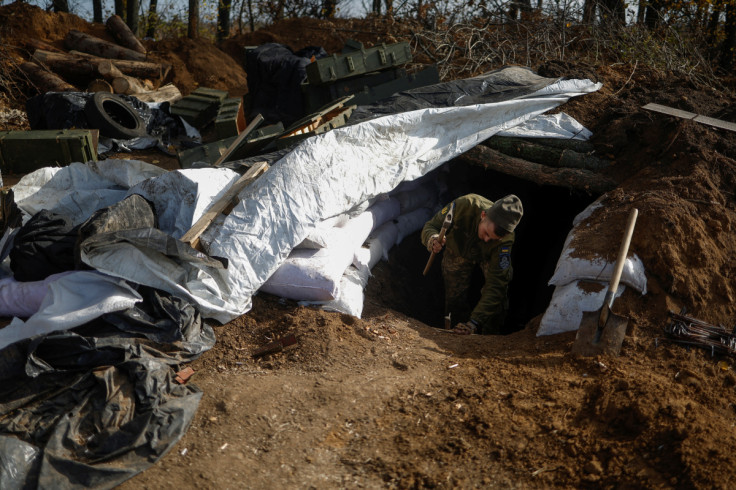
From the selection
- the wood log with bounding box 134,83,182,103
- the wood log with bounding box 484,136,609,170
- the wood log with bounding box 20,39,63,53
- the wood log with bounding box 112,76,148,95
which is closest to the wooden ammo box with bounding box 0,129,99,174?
the wood log with bounding box 134,83,182,103

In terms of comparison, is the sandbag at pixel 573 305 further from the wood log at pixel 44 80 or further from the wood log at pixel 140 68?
the wood log at pixel 140 68

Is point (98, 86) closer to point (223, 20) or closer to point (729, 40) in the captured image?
point (223, 20)

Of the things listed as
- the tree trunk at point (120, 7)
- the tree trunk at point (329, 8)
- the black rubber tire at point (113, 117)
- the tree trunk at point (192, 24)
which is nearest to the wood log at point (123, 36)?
the tree trunk at point (192, 24)

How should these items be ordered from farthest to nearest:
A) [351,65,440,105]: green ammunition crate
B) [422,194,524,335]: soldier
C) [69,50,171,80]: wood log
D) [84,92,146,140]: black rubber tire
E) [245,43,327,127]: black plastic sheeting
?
[69,50,171,80]: wood log → [245,43,327,127]: black plastic sheeting → [84,92,146,140]: black rubber tire → [351,65,440,105]: green ammunition crate → [422,194,524,335]: soldier

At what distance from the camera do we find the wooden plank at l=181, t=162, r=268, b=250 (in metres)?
3.79

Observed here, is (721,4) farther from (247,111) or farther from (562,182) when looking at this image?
(247,111)

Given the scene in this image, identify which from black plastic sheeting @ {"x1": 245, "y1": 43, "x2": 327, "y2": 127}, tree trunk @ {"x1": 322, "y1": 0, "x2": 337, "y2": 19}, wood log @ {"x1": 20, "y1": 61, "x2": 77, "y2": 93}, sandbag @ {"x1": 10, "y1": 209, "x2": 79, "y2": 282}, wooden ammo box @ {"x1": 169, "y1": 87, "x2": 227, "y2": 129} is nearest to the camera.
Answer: sandbag @ {"x1": 10, "y1": 209, "x2": 79, "y2": 282}

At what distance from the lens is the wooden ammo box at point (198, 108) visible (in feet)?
26.9

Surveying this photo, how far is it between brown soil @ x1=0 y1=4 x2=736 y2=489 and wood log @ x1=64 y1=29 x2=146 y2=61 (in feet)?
24.2

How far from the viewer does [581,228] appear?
4.33m

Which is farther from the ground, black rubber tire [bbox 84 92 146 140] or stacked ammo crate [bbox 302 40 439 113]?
stacked ammo crate [bbox 302 40 439 113]

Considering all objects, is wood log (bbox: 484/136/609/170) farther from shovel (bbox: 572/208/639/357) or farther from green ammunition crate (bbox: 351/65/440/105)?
green ammunition crate (bbox: 351/65/440/105)

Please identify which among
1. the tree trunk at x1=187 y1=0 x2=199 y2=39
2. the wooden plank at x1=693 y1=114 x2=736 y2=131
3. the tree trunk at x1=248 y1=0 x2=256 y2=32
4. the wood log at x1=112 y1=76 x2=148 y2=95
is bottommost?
the wooden plank at x1=693 y1=114 x2=736 y2=131

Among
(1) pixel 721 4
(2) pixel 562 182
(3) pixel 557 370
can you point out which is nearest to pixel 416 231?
(2) pixel 562 182
